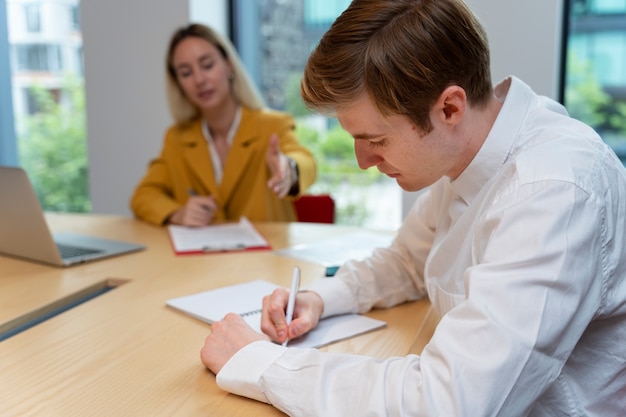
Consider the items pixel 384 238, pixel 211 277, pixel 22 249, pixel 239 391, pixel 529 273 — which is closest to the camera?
pixel 529 273

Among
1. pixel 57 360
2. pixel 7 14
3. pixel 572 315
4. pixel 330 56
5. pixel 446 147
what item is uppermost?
pixel 7 14

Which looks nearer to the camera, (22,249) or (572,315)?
(572,315)

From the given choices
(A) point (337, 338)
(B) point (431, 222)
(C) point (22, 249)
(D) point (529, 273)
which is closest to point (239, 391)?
(A) point (337, 338)

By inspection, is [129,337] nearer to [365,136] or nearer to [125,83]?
[365,136]

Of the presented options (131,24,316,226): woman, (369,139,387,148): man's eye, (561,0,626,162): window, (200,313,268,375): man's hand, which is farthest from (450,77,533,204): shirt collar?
(561,0,626,162): window

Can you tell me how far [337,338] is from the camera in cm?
112

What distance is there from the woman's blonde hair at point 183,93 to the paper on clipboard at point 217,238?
666 millimetres

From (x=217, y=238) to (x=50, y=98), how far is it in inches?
100

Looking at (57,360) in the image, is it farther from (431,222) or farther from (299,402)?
(431,222)

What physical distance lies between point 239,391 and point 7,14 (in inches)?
147

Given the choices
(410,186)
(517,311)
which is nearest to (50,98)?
(410,186)

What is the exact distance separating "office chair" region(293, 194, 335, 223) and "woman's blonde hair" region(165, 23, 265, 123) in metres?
0.45

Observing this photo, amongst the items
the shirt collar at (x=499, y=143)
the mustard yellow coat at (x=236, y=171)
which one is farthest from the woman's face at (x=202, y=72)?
the shirt collar at (x=499, y=143)

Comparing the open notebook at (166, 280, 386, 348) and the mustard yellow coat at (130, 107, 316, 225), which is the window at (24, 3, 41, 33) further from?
the open notebook at (166, 280, 386, 348)
